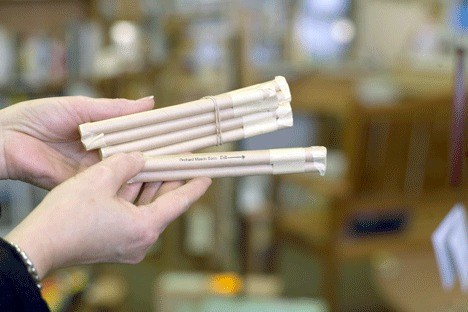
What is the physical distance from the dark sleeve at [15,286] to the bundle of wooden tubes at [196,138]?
0.17m

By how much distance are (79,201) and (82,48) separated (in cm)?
233

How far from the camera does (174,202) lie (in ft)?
2.27

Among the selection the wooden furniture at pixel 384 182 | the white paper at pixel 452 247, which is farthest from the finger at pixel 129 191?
the wooden furniture at pixel 384 182

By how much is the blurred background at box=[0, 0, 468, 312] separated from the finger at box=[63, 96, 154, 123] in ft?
2.44

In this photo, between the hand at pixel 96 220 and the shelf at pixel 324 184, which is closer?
the hand at pixel 96 220

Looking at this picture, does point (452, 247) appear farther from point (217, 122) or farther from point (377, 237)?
point (377, 237)

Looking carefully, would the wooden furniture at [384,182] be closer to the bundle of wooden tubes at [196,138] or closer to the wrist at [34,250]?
the bundle of wooden tubes at [196,138]

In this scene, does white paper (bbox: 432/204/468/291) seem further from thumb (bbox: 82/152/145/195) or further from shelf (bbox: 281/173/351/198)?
shelf (bbox: 281/173/351/198)

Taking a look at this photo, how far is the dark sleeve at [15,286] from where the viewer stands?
563mm

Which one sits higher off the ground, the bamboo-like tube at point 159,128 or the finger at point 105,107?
the finger at point 105,107

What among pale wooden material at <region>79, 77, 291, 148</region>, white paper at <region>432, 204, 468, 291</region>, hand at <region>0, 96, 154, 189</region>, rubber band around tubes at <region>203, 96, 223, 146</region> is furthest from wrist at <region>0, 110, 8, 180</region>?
white paper at <region>432, 204, 468, 291</region>

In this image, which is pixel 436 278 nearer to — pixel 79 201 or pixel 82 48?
pixel 79 201

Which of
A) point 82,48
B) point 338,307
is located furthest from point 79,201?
point 82,48

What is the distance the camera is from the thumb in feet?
2.15
